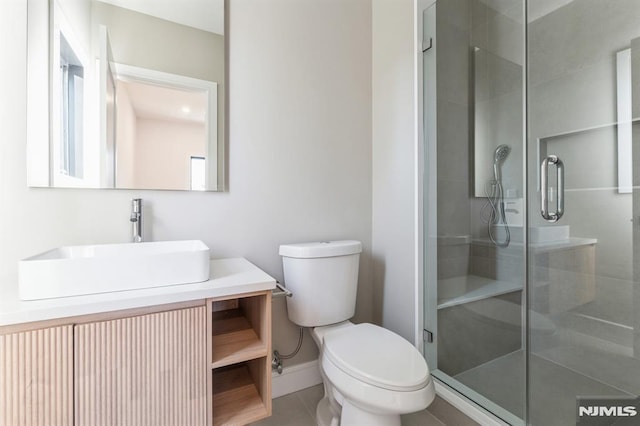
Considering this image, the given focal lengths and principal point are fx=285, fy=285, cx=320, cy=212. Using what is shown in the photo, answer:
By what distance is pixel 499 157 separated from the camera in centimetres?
150

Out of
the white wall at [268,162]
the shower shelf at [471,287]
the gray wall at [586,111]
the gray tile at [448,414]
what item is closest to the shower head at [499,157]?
the gray wall at [586,111]

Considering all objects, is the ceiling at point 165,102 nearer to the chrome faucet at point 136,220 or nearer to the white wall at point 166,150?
the white wall at point 166,150

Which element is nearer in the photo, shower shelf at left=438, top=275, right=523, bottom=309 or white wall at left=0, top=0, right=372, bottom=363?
white wall at left=0, top=0, right=372, bottom=363

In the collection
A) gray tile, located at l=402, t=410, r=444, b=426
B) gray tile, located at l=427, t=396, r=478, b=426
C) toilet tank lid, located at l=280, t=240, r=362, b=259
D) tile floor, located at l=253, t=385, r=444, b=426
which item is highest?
toilet tank lid, located at l=280, t=240, r=362, b=259

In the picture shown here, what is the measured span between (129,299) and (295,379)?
1.09 meters

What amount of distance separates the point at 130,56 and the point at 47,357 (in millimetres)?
1156

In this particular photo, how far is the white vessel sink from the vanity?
2cm

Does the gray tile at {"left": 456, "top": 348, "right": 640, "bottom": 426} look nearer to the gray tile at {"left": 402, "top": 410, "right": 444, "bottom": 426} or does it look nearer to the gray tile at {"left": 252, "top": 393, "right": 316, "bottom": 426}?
the gray tile at {"left": 402, "top": 410, "right": 444, "bottom": 426}

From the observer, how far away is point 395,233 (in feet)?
5.50

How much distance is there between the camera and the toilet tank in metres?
1.36

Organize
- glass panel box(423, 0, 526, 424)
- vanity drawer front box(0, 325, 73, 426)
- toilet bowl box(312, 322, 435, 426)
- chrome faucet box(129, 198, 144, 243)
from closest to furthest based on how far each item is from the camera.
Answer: vanity drawer front box(0, 325, 73, 426) → toilet bowl box(312, 322, 435, 426) → chrome faucet box(129, 198, 144, 243) → glass panel box(423, 0, 526, 424)

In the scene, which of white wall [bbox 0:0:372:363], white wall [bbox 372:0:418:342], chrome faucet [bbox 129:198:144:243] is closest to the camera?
white wall [bbox 0:0:372:363]

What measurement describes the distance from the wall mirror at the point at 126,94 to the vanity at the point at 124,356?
57 cm

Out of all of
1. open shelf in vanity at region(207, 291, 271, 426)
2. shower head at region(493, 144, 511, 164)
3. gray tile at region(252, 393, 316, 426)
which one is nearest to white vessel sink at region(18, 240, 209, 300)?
open shelf in vanity at region(207, 291, 271, 426)
